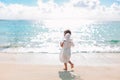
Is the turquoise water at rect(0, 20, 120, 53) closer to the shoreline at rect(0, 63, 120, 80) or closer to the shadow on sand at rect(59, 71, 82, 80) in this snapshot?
the shoreline at rect(0, 63, 120, 80)

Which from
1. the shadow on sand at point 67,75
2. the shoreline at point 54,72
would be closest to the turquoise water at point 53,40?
the shoreline at point 54,72

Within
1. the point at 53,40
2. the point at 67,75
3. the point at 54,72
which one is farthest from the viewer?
the point at 53,40

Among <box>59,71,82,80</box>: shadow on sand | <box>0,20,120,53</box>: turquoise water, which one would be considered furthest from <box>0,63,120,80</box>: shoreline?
<box>0,20,120,53</box>: turquoise water

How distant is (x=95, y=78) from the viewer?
8398mm

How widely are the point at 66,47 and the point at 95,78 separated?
5.22 feet

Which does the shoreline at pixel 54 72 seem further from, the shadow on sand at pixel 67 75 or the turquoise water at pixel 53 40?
the turquoise water at pixel 53 40

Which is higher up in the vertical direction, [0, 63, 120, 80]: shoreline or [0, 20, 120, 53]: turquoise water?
[0, 20, 120, 53]: turquoise water

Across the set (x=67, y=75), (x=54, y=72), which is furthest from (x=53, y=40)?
(x=67, y=75)

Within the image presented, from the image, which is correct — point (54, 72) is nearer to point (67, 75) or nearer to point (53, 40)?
point (67, 75)

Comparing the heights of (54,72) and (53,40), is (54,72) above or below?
below

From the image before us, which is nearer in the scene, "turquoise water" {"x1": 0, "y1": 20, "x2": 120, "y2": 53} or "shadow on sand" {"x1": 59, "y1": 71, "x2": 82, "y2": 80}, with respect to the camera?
"shadow on sand" {"x1": 59, "y1": 71, "x2": 82, "y2": 80}

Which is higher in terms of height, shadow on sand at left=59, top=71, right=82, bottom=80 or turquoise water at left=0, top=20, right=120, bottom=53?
turquoise water at left=0, top=20, right=120, bottom=53

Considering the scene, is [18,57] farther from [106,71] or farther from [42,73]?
[106,71]

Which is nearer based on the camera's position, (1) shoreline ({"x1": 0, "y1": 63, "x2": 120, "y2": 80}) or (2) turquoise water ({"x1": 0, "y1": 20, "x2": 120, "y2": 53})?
(1) shoreline ({"x1": 0, "y1": 63, "x2": 120, "y2": 80})
